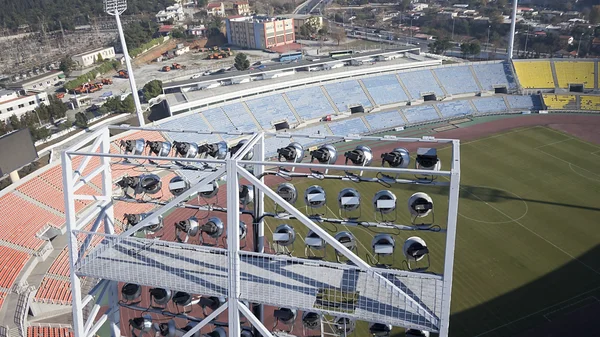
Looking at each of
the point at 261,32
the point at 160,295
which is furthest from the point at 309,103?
the point at 261,32

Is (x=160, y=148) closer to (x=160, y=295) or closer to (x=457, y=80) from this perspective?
(x=160, y=295)

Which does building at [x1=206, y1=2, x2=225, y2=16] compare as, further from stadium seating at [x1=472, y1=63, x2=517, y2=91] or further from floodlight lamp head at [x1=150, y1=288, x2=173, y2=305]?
floodlight lamp head at [x1=150, y1=288, x2=173, y2=305]

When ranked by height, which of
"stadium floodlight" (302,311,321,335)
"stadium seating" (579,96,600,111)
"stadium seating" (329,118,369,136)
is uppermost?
"stadium floodlight" (302,311,321,335)

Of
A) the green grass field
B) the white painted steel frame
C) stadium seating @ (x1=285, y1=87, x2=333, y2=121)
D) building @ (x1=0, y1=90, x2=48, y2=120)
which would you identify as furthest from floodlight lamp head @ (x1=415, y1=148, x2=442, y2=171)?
building @ (x1=0, y1=90, x2=48, y2=120)

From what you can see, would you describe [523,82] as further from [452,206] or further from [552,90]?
[452,206]

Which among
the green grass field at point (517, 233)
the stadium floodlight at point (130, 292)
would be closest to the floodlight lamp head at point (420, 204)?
the stadium floodlight at point (130, 292)

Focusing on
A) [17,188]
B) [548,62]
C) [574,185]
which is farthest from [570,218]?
[17,188]

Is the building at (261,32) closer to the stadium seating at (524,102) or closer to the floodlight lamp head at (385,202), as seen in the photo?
the stadium seating at (524,102)
